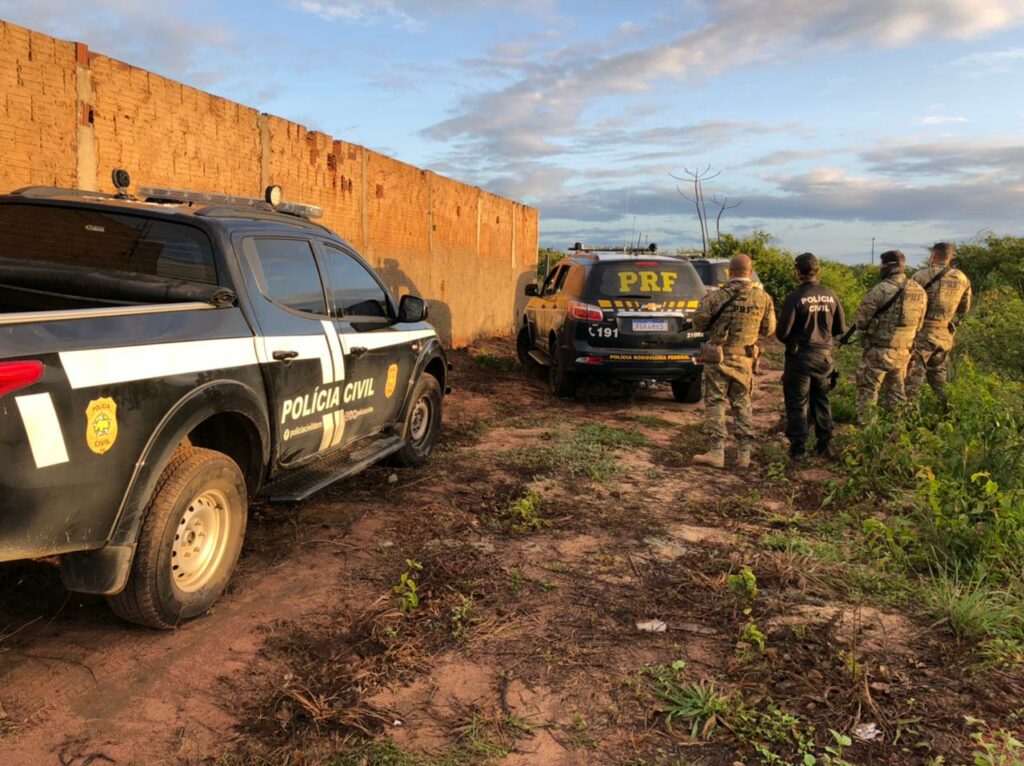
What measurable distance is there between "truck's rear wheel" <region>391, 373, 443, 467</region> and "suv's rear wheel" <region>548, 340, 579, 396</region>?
2.84 meters

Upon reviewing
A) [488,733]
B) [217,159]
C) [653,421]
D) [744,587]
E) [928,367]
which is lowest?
[488,733]

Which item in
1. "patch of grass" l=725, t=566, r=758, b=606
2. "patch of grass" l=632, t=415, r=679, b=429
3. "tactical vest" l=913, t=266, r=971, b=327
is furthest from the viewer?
"patch of grass" l=632, t=415, r=679, b=429

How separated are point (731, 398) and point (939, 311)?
2.93 metres

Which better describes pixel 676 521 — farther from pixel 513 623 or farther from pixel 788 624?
pixel 513 623

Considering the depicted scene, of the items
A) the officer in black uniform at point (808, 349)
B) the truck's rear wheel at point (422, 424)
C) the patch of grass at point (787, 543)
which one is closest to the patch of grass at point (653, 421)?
the officer in black uniform at point (808, 349)

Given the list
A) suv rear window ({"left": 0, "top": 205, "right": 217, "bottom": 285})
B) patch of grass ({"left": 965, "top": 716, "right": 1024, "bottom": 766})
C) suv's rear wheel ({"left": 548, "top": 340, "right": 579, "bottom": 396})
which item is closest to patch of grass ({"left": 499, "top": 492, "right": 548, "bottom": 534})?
suv rear window ({"left": 0, "top": 205, "right": 217, "bottom": 285})

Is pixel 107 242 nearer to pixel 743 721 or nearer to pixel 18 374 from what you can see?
pixel 18 374

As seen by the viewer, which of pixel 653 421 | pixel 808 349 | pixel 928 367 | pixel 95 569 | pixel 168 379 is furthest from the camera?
pixel 653 421

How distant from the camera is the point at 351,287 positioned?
4.74 metres

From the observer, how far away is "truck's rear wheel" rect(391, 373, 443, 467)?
5.70m

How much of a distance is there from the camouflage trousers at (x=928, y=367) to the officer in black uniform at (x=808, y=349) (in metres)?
1.84

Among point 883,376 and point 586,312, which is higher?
point 586,312

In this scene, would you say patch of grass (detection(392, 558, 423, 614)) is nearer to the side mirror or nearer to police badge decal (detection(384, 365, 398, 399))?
police badge decal (detection(384, 365, 398, 399))

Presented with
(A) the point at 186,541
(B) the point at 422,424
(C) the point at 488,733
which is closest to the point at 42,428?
(A) the point at 186,541
